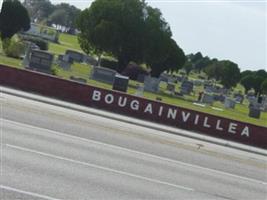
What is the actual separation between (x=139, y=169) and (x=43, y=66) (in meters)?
26.8

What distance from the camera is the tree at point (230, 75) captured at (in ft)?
414

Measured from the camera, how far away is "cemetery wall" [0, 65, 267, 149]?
26641 millimetres

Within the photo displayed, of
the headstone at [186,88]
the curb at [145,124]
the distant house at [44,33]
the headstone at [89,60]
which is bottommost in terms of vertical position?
the curb at [145,124]

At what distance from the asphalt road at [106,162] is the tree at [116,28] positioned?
3648cm

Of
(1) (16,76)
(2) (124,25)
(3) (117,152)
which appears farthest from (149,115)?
(2) (124,25)

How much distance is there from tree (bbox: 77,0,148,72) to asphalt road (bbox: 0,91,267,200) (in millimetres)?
36484

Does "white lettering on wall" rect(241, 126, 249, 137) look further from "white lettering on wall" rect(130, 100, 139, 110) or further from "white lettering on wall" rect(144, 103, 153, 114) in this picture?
"white lettering on wall" rect(130, 100, 139, 110)

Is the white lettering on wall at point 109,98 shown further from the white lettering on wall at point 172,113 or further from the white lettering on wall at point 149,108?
the white lettering on wall at point 172,113

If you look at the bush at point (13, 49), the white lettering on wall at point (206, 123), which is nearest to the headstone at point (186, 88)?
the bush at point (13, 49)

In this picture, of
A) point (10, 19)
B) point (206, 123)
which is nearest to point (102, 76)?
point (10, 19)

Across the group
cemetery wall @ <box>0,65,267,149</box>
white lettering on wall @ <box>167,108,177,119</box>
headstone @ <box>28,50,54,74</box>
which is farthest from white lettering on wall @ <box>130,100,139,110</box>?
headstone @ <box>28,50,54,74</box>

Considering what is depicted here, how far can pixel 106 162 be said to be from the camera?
1398 cm

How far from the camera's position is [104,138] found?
1825cm

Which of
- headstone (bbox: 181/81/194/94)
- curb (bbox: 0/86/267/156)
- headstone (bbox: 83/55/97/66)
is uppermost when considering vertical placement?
headstone (bbox: 83/55/97/66)
